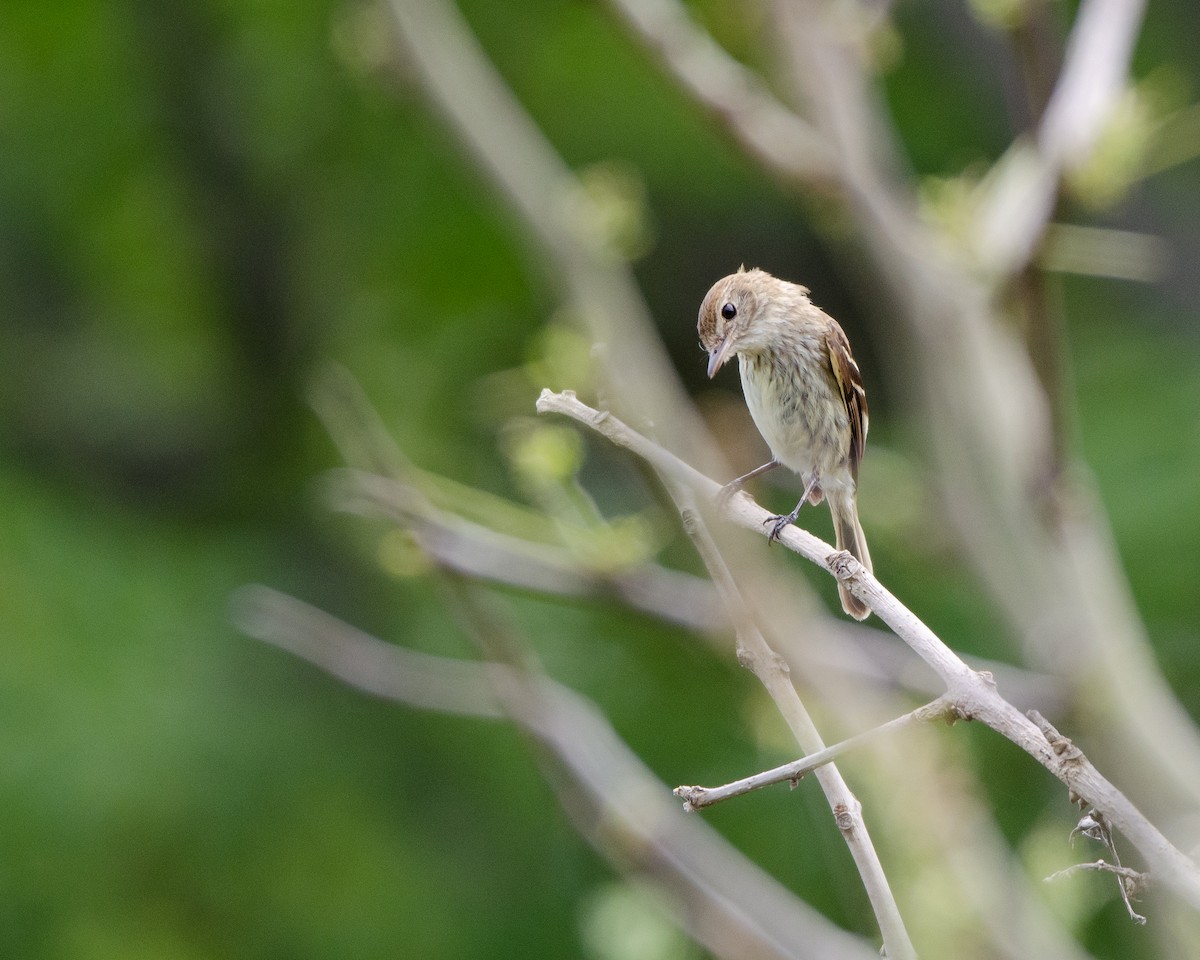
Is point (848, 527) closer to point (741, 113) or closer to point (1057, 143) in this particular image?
point (1057, 143)

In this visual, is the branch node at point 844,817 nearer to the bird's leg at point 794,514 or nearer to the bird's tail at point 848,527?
the bird's leg at point 794,514

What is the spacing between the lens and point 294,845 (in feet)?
24.4

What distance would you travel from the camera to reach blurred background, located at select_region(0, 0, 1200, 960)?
6703 millimetres

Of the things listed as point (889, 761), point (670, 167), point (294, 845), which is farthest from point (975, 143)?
point (889, 761)

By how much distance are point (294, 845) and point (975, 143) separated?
548 cm

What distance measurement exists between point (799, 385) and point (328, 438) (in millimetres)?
6039

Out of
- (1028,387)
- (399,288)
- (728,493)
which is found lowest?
(728,493)

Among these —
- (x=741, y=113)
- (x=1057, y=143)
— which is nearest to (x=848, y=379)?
(x=1057, y=143)

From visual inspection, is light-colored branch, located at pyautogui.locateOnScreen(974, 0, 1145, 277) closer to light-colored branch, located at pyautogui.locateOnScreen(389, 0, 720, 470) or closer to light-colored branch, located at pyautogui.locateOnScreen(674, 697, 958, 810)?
light-colored branch, located at pyautogui.locateOnScreen(389, 0, 720, 470)

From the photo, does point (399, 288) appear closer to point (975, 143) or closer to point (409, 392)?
point (409, 392)

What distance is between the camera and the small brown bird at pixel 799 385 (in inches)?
90.7

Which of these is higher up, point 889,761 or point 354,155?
point 354,155

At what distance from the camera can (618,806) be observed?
10.6 feet

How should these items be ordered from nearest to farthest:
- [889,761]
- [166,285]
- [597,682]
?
[889,761]
[597,682]
[166,285]
